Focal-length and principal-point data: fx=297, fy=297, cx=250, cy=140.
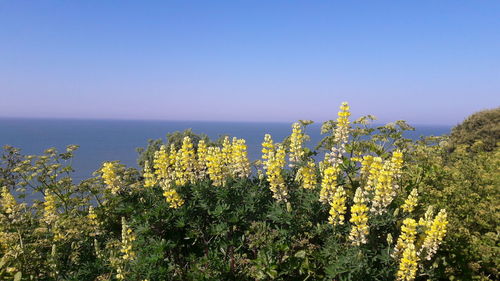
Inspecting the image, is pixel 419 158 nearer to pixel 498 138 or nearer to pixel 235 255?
pixel 235 255

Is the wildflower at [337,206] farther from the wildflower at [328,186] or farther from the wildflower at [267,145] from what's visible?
the wildflower at [267,145]

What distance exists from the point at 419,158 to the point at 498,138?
21.9 metres

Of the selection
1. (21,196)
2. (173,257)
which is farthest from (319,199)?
(21,196)

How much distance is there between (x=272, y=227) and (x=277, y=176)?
2.67 feet

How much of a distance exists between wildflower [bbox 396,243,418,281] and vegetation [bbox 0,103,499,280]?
1cm

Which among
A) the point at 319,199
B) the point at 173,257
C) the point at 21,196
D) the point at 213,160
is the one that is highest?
the point at 213,160

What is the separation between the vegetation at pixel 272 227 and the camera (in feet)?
12.8

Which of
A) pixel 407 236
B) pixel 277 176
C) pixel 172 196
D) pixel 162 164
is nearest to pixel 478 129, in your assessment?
pixel 407 236

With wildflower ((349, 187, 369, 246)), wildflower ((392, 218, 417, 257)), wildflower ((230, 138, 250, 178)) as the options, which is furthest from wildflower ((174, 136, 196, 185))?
wildflower ((392, 218, 417, 257))

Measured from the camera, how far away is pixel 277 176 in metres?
4.68

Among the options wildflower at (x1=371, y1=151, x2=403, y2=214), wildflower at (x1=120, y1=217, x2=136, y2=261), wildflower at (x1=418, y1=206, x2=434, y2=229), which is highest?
wildflower at (x1=371, y1=151, x2=403, y2=214)

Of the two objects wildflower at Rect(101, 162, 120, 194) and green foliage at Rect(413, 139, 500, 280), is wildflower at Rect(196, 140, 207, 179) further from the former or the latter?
green foliage at Rect(413, 139, 500, 280)

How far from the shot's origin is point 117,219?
6.32 m

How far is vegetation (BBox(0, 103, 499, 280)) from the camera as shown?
3908 millimetres
